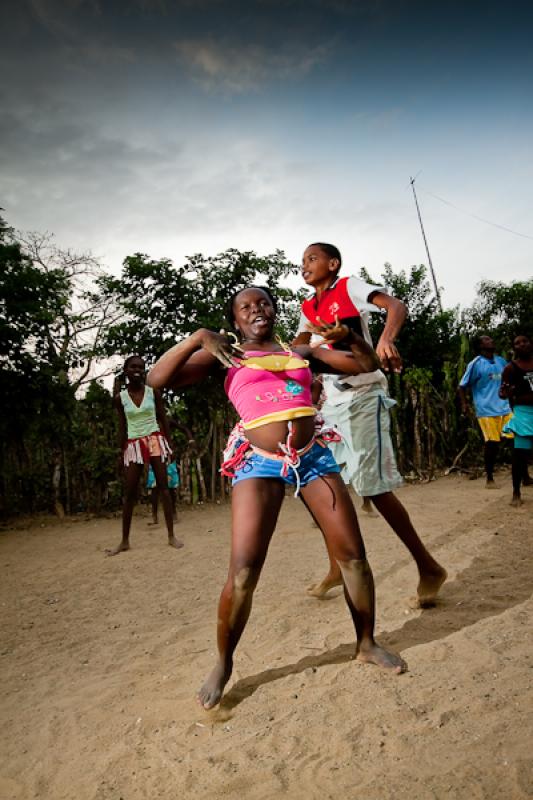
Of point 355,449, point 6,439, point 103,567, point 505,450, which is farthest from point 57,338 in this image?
point 505,450

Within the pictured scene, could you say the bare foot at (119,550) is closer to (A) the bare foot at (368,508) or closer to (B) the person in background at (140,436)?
(B) the person in background at (140,436)

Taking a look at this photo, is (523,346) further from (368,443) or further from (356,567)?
(356,567)

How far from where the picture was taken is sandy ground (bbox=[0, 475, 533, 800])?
1.76 metres

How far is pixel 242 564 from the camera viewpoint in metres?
2.13

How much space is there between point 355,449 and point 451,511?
133 inches

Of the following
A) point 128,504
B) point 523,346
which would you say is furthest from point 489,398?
point 128,504

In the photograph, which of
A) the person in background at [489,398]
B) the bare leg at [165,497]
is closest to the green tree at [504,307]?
the person in background at [489,398]

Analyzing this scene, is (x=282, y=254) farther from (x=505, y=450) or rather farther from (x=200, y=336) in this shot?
(x=200, y=336)

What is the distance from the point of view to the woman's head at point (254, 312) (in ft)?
8.04

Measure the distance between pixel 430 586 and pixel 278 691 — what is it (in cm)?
112

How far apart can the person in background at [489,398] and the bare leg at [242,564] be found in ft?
18.6

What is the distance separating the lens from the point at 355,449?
3.06 m

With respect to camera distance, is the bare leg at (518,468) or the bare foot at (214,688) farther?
the bare leg at (518,468)

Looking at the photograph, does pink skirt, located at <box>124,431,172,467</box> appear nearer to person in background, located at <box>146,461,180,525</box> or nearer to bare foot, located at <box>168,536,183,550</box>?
bare foot, located at <box>168,536,183,550</box>
